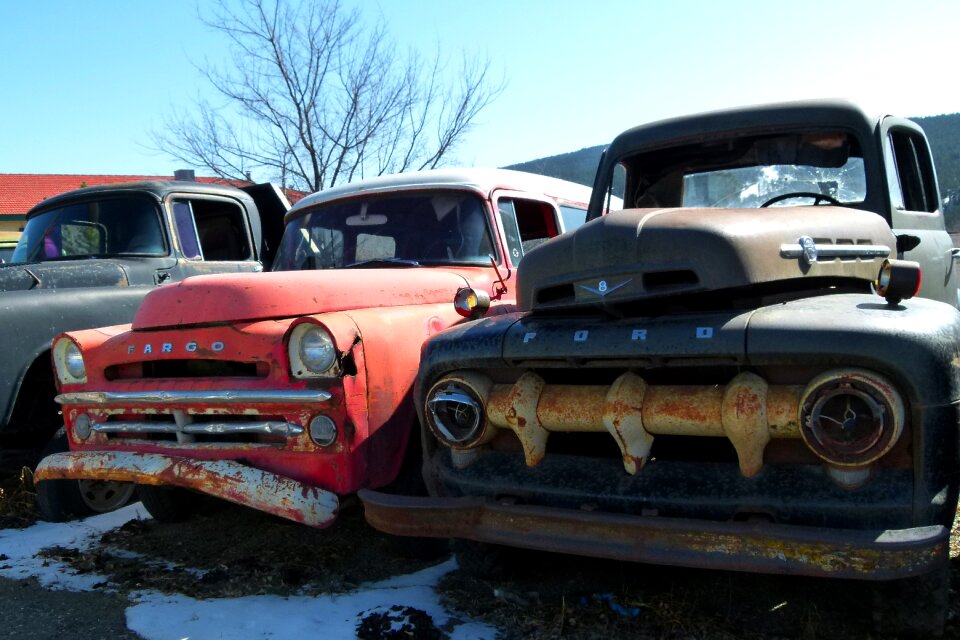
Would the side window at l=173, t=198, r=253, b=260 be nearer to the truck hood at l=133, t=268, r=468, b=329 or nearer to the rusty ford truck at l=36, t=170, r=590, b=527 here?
the rusty ford truck at l=36, t=170, r=590, b=527

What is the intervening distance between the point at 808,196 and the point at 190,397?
9.22 feet

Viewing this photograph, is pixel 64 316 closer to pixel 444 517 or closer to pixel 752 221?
pixel 444 517

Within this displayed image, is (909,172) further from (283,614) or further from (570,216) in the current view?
(283,614)

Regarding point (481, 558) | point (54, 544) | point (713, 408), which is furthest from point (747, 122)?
point (54, 544)

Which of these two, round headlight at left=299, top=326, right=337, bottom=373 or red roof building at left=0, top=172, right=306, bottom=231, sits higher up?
red roof building at left=0, top=172, right=306, bottom=231

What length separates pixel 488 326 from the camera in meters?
2.86

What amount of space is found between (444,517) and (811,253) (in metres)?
1.51

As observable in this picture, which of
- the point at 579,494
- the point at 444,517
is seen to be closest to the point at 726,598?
the point at 579,494

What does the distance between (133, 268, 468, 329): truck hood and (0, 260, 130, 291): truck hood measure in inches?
68.4

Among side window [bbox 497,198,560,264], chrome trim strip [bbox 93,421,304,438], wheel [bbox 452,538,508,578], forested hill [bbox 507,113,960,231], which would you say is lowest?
wheel [bbox 452,538,508,578]

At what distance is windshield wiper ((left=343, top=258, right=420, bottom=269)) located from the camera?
4148 mm

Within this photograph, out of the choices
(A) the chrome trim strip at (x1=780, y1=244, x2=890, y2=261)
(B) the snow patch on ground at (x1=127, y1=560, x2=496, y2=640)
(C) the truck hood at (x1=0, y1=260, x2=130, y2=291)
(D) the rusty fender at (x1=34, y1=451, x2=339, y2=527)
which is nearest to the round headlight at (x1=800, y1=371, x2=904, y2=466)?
(A) the chrome trim strip at (x1=780, y1=244, x2=890, y2=261)

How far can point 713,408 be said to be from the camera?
2318 mm

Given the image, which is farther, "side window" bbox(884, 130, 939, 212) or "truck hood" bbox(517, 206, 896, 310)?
"side window" bbox(884, 130, 939, 212)
